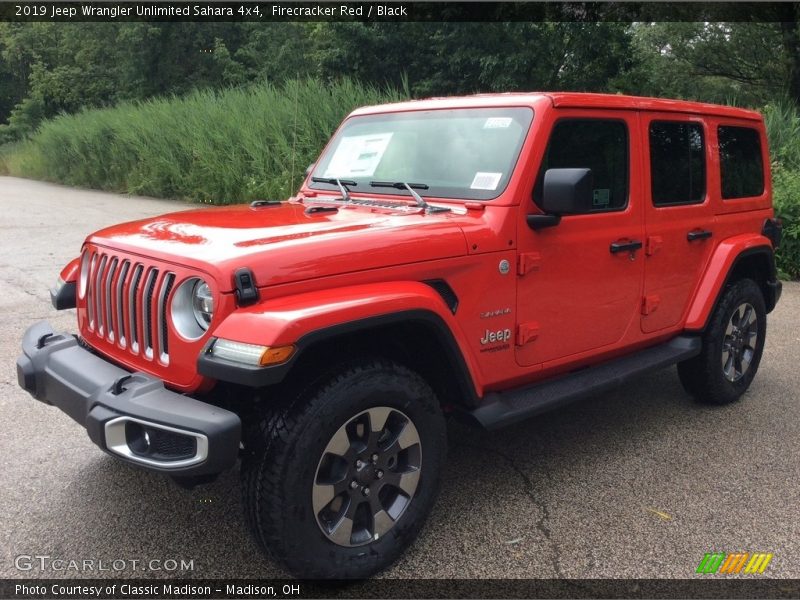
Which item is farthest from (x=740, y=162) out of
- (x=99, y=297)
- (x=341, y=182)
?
(x=99, y=297)

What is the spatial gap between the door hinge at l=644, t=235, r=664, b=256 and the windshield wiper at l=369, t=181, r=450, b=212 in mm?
1225

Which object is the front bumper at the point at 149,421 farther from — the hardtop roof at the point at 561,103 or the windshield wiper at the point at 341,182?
the hardtop roof at the point at 561,103

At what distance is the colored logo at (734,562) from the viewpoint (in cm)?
296

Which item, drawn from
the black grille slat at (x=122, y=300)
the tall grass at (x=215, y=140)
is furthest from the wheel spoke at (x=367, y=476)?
the tall grass at (x=215, y=140)

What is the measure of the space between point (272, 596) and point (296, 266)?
125cm

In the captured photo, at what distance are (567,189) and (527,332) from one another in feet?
2.26

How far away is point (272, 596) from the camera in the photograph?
9.05 ft

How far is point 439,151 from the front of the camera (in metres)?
3.69

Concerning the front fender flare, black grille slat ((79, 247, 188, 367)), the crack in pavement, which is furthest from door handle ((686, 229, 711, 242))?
black grille slat ((79, 247, 188, 367))

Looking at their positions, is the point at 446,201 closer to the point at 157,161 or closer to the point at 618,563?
the point at 618,563

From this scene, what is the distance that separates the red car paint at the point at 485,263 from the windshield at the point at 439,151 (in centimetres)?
6

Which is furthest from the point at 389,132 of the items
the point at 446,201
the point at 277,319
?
the point at 277,319

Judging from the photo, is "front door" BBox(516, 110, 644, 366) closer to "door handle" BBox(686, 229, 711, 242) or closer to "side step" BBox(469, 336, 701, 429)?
"side step" BBox(469, 336, 701, 429)

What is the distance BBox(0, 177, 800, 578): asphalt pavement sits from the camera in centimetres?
299
